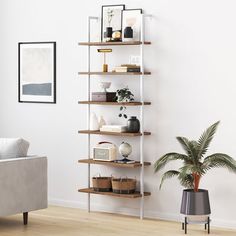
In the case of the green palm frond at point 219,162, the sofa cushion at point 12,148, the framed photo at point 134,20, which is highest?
the framed photo at point 134,20

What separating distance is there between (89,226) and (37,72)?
6.82 ft

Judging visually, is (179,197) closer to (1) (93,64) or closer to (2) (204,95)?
(2) (204,95)

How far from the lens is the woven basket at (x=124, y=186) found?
7121 mm

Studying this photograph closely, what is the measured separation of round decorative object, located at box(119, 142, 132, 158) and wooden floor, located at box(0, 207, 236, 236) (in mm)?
663

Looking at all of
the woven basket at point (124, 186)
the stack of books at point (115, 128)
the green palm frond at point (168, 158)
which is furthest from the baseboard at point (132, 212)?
the stack of books at point (115, 128)

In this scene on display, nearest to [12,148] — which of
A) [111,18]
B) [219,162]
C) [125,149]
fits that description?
[125,149]

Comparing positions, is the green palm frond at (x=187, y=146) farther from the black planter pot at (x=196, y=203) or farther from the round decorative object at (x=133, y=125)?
the round decorative object at (x=133, y=125)

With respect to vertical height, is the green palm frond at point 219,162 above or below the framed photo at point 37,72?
below

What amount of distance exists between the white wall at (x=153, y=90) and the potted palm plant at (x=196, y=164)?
323mm

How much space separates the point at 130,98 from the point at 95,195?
1.19 m

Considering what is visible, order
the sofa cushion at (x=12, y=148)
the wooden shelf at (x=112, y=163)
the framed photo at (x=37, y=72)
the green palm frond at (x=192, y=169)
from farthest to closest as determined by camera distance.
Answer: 1. the framed photo at (x=37, y=72)
2. the wooden shelf at (x=112, y=163)
3. the sofa cushion at (x=12, y=148)
4. the green palm frond at (x=192, y=169)

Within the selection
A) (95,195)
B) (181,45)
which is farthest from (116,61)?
(95,195)

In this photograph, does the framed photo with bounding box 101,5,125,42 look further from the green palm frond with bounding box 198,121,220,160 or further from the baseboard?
the baseboard

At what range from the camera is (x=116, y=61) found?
7402 mm
